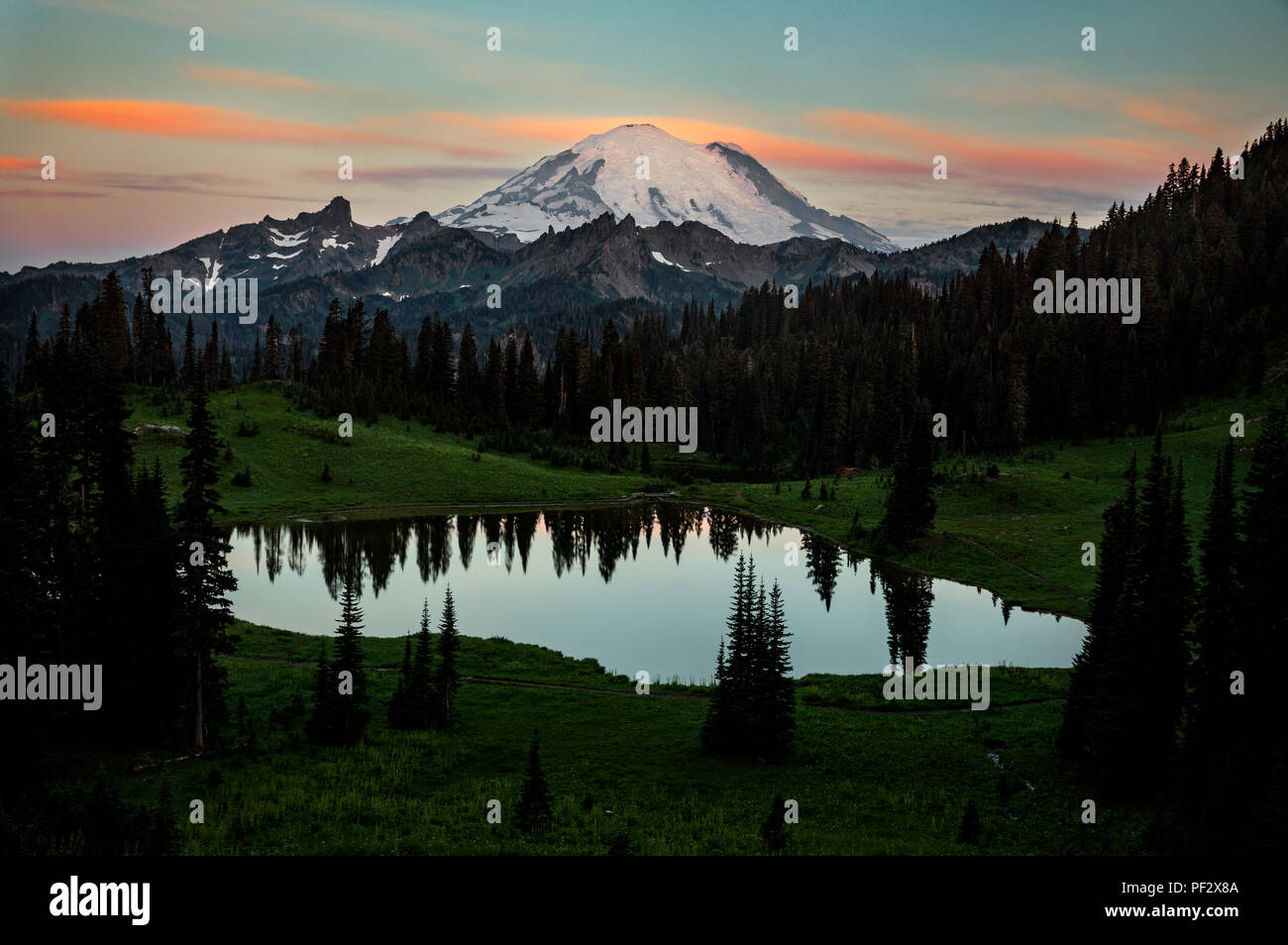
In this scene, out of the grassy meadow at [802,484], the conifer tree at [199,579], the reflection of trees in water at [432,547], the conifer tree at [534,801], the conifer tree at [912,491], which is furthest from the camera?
the conifer tree at [912,491]

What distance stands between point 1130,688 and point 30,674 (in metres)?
35.3

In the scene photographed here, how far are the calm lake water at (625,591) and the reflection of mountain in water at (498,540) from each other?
0.79 ft

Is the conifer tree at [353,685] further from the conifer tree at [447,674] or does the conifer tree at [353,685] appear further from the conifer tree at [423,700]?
the conifer tree at [447,674]

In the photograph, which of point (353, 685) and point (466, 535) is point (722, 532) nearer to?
point (466, 535)

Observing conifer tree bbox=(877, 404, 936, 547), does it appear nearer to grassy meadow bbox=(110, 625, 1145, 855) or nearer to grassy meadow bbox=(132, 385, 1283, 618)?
grassy meadow bbox=(132, 385, 1283, 618)

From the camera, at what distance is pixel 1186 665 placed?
3016cm

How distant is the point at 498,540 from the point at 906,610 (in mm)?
41025

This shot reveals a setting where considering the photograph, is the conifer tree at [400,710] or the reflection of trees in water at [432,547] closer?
the conifer tree at [400,710]

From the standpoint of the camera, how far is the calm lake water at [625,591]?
174 feet

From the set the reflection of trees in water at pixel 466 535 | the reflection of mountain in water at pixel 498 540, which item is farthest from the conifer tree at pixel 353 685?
the reflection of trees in water at pixel 466 535

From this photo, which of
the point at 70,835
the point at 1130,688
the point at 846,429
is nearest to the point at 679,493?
the point at 846,429

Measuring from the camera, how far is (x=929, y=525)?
3039 inches

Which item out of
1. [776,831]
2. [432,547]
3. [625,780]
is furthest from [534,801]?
[432,547]

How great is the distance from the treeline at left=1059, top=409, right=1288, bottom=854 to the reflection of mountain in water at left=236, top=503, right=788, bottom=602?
1342 inches
